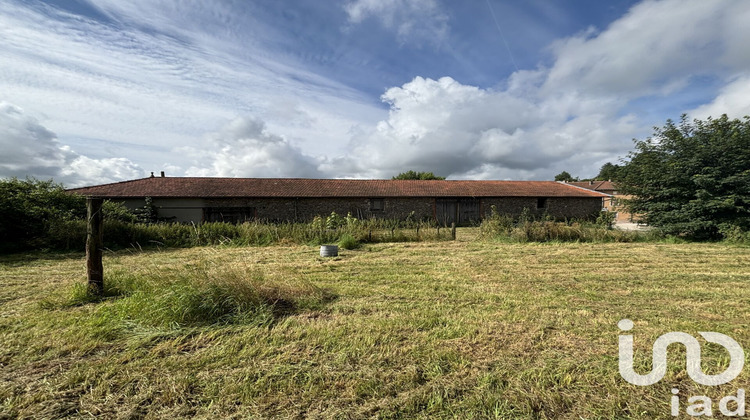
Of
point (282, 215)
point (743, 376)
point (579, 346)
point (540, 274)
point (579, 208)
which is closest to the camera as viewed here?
point (743, 376)

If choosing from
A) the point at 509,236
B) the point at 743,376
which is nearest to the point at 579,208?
the point at 509,236

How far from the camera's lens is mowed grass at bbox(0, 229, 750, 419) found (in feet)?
6.86

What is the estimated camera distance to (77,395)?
219cm

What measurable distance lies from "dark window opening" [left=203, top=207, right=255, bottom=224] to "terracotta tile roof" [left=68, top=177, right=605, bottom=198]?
86 cm

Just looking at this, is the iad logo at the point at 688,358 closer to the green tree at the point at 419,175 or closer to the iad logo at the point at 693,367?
the iad logo at the point at 693,367

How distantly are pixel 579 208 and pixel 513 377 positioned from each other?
24.6 metres

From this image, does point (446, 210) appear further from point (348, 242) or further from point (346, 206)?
point (348, 242)

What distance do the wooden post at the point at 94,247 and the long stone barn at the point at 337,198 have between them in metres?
13.6

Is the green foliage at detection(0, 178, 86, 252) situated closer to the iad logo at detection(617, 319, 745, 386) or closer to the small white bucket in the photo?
the small white bucket

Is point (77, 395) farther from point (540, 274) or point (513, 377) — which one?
point (540, 274)

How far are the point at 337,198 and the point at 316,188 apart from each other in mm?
2018

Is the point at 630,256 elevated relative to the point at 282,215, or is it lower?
lower

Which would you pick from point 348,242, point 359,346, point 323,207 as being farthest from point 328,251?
point 323,207

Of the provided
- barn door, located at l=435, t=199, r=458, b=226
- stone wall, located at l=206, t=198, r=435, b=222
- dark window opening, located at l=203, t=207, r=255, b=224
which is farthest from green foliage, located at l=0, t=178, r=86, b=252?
→ barn door, located at l=435, t=199, r=458, b=226
